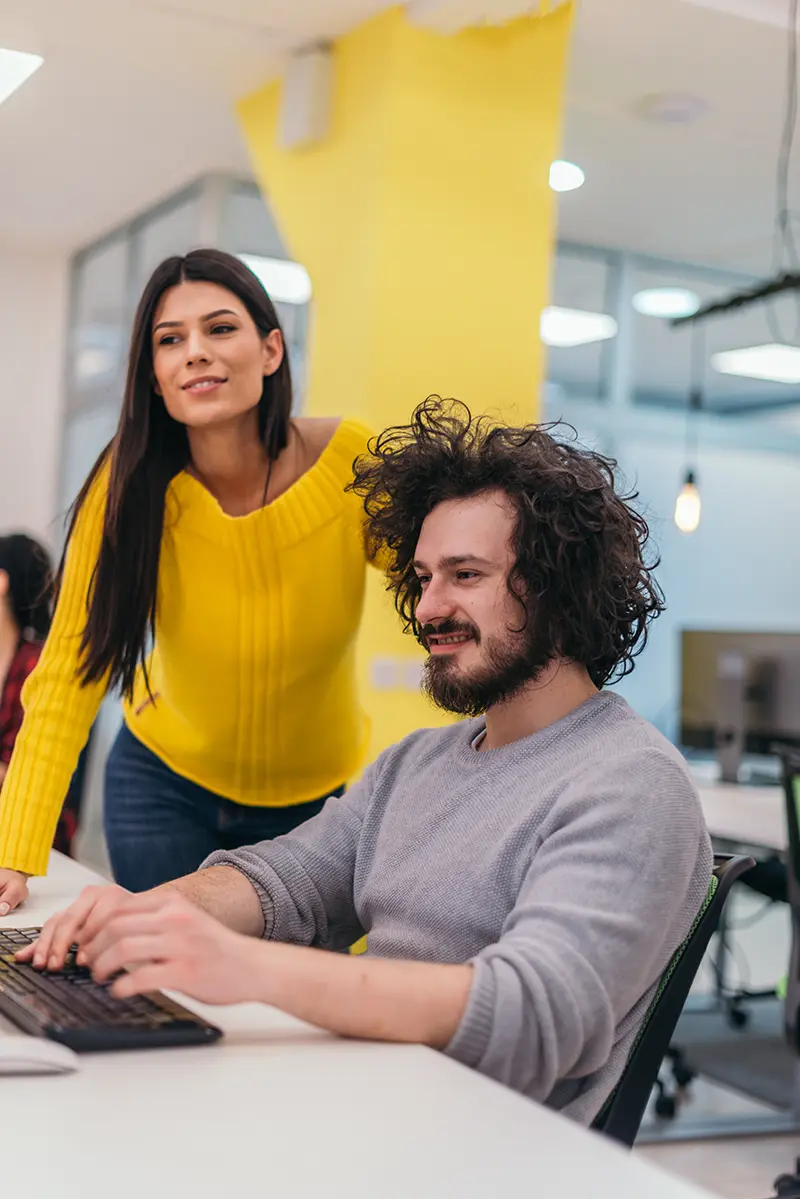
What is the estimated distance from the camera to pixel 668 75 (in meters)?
4.21

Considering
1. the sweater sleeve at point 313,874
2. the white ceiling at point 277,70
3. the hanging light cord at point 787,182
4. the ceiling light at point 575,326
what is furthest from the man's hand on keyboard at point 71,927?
the ceiling light at point 575,326

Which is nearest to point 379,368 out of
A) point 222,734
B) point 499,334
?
point 499,334

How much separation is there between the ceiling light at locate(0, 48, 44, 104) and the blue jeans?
3.11m

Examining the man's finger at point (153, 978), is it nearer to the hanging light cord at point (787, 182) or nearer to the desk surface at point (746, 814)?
the desk surface at point (746, 814)

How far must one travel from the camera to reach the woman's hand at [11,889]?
161 centimetres

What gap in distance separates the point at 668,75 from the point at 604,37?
0.33 m

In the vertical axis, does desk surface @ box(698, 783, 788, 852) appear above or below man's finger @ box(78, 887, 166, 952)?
below

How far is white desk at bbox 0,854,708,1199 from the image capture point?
0.84m

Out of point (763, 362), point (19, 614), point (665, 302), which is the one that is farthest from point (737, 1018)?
point (763, 362)

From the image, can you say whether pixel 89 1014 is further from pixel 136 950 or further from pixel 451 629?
pixel 451 629

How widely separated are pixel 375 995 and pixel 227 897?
1.26 ft

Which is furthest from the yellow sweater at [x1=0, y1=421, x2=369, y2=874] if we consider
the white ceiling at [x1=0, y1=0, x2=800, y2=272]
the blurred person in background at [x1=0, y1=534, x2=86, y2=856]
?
the white ceiling at [x1=0, y1=0, x2=800, y2=272]

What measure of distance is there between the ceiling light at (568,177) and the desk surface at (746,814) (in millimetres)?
2240

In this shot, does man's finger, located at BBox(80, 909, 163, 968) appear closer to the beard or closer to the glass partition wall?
the beard
